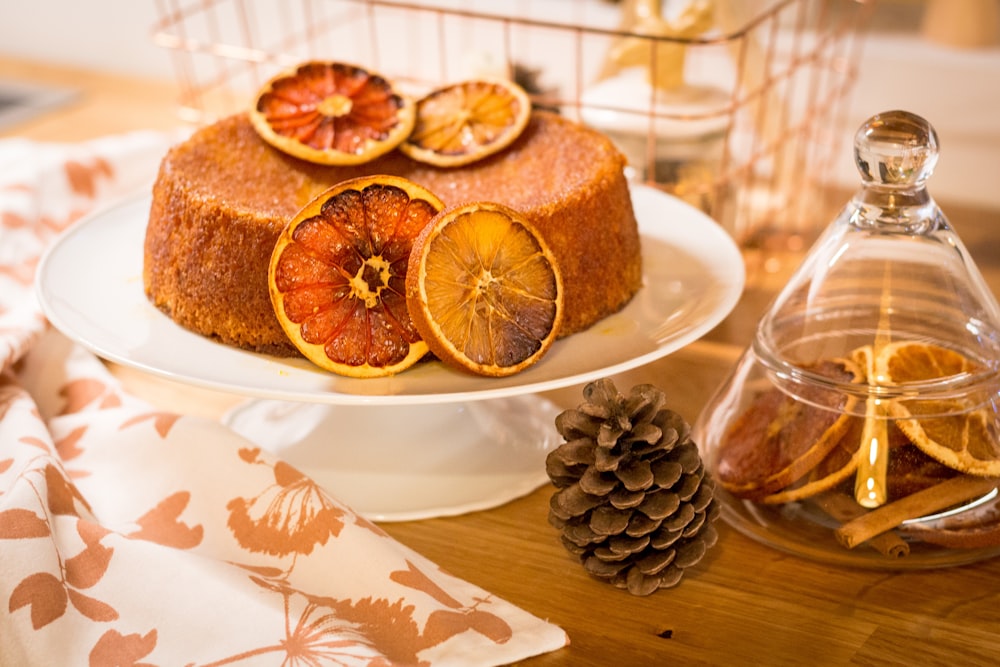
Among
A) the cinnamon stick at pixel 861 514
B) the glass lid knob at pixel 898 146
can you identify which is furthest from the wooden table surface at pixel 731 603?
the glass lid knob at pixel 898 146

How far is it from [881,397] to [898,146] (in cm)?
17

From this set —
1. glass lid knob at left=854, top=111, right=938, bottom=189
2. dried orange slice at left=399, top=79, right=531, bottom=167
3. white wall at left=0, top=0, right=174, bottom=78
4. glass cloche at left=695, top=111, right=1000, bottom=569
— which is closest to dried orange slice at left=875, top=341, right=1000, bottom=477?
glass cloche at left=695, top=111, right=1000, bottom=569

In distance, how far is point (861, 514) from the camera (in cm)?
77

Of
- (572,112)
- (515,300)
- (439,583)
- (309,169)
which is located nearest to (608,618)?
(439,583)

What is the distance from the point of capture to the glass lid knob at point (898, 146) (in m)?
0.71

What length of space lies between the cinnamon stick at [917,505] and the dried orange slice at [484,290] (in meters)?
0.26

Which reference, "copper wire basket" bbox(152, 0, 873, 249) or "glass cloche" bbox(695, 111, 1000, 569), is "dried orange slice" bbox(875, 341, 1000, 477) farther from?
"copper wire basket" bbox(152, 0, 873, 249)

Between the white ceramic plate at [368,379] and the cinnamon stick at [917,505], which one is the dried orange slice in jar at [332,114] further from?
the cinnamon stick at [917,505]

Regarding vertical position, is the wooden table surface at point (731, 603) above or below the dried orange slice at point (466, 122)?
below

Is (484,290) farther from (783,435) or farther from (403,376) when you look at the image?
(783,435)

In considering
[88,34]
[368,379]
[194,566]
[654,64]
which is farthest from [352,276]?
[88,34]

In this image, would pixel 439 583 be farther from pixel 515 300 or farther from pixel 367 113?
pixel 367 113

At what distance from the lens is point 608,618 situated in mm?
740

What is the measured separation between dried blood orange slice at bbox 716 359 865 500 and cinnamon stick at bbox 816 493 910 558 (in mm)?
30
